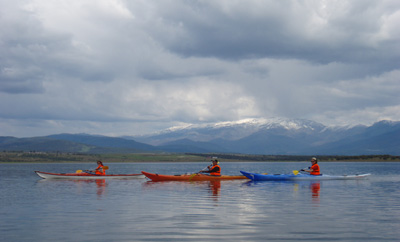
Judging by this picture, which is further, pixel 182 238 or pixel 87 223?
pixel 87 223

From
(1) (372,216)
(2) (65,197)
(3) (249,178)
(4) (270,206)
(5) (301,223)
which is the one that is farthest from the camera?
(3) (249,178)

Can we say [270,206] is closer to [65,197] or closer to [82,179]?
[65,197]

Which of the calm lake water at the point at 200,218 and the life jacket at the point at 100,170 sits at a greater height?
the life jacket at the point at 100,170

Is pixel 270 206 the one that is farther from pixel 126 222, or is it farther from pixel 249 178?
pixel 249 178

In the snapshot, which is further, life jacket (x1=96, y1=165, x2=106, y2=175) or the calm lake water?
life jacket (x1=96, y1=165, x2=106, y2=175)

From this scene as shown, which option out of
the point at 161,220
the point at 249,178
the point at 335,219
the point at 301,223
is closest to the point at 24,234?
the point at 161,220

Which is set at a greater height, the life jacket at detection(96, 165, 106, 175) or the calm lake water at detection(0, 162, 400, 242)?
the life jacket at detection(96, 165, 106, 175)

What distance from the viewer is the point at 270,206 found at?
2895cm

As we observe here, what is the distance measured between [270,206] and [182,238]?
12156mm

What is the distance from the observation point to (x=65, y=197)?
35.6 metres

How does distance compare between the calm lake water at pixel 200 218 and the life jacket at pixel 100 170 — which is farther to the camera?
the life jacket at pixel 100 170

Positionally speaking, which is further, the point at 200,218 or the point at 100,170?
the point at 100,170

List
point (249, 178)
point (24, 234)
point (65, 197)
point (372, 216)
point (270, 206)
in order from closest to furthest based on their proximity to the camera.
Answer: point (24, 234), point (372, 216), point (270, 206), point (65, 197), point (249, 178)

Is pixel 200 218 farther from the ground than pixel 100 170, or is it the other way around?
pixel 100 170
